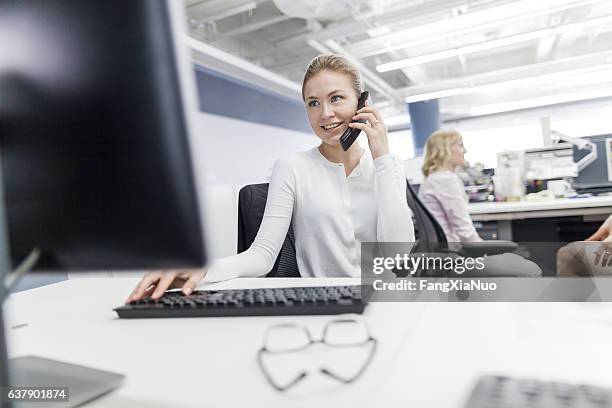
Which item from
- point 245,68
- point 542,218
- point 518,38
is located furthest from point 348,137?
point 518,38

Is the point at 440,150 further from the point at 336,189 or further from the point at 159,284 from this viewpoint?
the point at 159,284

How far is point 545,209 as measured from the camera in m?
2.99

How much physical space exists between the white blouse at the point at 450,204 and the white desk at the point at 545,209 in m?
0.33

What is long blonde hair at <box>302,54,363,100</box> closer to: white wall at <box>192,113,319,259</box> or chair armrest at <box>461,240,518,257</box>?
chair armrest at <box>461,240,518,257</box>

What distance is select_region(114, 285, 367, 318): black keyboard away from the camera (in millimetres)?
752

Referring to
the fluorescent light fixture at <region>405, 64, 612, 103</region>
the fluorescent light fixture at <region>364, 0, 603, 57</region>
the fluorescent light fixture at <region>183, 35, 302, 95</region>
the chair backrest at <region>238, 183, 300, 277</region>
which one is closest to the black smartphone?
the chair backrest at <region>238, 183, 300, 277</region>

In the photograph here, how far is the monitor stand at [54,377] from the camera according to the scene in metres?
0.43

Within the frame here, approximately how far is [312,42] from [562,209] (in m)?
3.98

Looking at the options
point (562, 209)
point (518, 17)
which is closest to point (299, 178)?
point (562, 209)

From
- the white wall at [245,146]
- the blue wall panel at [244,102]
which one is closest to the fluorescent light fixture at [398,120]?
the white wall at [245,146]

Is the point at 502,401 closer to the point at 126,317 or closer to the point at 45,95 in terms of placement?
the point at 45,95

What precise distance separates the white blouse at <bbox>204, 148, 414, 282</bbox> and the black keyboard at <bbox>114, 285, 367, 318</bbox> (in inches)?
21.5

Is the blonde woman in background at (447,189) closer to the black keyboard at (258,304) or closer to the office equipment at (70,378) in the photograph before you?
the black keyboard at (258,304)

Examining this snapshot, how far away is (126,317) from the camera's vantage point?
82 cm
